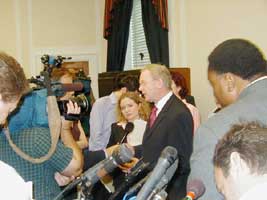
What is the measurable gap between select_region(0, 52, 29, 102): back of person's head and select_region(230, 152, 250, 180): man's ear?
656mm

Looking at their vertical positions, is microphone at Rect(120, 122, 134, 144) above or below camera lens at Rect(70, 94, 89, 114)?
below

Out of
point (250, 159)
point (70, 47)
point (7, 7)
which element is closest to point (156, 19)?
point (70, 47)

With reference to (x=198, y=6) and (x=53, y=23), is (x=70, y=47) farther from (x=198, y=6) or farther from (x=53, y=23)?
(x=198, y=6)

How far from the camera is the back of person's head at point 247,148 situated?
113 cm

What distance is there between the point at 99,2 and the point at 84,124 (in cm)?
267

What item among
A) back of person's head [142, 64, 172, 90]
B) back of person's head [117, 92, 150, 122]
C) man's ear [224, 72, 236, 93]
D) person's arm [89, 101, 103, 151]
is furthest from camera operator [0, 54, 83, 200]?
person's arm [89, 101, 103, 151]

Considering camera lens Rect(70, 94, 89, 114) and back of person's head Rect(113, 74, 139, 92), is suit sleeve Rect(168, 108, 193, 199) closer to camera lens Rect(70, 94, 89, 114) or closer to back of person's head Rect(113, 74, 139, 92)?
camera lens Rect(70, 94, 89, 114)

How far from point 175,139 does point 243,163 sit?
1989 mm

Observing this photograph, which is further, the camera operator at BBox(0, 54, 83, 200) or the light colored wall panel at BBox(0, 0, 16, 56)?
the light colored wall panel at BBox(0, 0, 16, 56)

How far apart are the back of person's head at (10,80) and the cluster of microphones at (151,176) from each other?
32 centimetres

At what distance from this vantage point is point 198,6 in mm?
5078

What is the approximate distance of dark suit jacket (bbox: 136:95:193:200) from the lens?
313 centimetres

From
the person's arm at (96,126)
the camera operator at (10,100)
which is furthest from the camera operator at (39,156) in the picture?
the person's arm at (96,126)

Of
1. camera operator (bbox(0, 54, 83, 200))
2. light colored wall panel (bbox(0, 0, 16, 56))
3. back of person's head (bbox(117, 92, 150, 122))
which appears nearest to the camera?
camera operator (bbox(0, 54, 83, 200))
